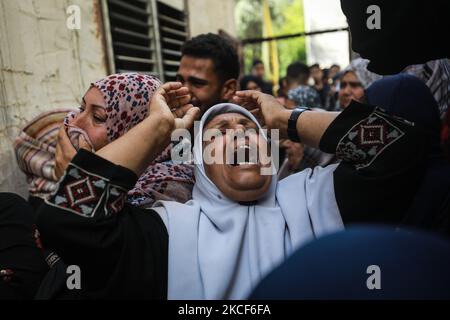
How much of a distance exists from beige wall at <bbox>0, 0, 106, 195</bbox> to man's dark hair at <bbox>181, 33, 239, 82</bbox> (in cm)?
78

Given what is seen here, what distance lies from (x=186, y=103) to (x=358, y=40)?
795 mm

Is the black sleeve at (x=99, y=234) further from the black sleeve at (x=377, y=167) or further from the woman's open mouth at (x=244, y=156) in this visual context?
the black sleeve at (x=377, y=167)

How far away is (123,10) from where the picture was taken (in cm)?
371

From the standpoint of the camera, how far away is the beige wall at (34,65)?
212cm

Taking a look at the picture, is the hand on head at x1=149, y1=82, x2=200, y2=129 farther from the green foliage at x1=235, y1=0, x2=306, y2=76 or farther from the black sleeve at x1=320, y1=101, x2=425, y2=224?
the green foliage at x1=235, y1=0, x2=306, y2=76

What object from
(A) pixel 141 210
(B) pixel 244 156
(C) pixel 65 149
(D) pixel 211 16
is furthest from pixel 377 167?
(D) pixel 211 16

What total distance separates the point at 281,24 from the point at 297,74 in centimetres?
2939

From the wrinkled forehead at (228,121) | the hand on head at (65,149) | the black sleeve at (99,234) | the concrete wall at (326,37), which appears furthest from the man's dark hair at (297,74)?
the black sleeve at (99,234)

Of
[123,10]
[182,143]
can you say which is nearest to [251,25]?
[123,10]

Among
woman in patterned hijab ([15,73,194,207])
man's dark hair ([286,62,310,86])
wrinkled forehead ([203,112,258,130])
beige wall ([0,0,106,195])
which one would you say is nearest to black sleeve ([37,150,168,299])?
woman in patterned hijab ([15,73,194,207])

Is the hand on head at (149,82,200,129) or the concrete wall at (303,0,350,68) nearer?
the hand on head at (149,82,200,129)

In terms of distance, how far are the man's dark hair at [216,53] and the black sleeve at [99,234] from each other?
61.9 inches

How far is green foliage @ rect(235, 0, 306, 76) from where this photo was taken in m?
27.3

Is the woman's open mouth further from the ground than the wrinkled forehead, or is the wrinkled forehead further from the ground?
the wrinkled forehead
